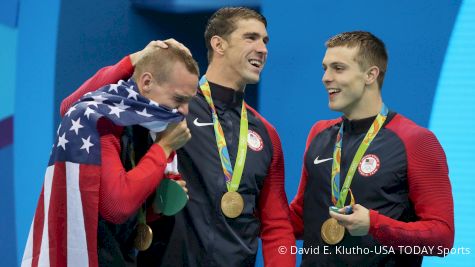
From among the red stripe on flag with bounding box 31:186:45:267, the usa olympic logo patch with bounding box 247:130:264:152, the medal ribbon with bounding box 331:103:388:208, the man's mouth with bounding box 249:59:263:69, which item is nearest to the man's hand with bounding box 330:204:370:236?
the medal ribbon with bounding box 331:103:388:208

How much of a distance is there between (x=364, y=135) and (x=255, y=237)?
64 cm

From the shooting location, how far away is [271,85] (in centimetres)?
518

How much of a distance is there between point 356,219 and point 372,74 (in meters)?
0.73

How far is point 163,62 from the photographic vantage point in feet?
8.81

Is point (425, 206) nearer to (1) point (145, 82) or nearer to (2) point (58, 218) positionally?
(1) point (145, 82)

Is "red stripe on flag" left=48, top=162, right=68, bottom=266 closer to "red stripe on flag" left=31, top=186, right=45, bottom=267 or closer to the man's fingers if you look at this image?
"red stripe on flag" left=31, top=186, right=45, bottom=267

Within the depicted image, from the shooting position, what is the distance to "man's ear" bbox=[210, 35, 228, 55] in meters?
3.42

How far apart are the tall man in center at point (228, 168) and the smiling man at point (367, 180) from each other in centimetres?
17

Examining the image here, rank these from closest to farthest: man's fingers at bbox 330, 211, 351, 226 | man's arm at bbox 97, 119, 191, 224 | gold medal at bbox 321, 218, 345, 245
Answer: man's arm at bbox 97, 119, 191, 224
man's fingers at bbox 330, 211, 351, 226
gold medal at bbox 321, 218, 345, 245

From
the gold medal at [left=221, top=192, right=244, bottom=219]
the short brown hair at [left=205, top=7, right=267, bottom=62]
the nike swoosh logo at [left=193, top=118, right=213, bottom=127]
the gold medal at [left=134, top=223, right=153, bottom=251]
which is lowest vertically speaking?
the gold medal at [left=134, top=223, right=153, bottom=251]

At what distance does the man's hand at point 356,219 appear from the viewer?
2898 millimetres

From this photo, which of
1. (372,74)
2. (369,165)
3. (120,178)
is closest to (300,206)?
(369,165)

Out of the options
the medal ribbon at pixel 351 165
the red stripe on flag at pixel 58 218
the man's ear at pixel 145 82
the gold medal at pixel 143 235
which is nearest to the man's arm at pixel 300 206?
the medal ribbon at pixel 351 165

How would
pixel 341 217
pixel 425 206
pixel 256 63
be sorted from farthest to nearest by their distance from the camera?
pixel 256 63 → pixel 425 206 → pixel 341 217
